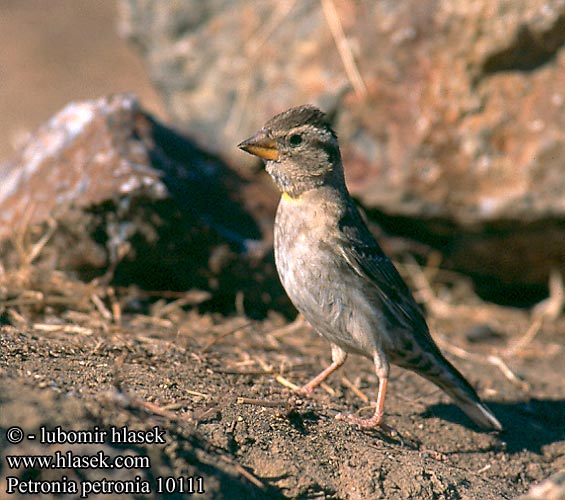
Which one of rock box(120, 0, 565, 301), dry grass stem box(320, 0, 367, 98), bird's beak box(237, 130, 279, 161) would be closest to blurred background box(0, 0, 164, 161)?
rock box(120, 0, 565, 301)

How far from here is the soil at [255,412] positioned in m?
3.34

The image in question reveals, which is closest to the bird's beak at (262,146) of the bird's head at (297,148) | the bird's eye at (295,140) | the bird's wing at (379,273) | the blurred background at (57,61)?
the bird's head at (297,148)

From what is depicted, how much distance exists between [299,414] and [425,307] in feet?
10.5

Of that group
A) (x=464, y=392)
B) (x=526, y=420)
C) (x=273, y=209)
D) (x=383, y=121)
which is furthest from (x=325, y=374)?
(x=383, y=121)

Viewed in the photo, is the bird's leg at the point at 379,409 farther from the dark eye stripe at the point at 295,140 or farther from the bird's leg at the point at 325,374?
the dark eye stripe at the point at 295,140

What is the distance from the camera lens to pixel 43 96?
12422 millimetres

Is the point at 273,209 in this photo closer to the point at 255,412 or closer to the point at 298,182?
the point at 298,182

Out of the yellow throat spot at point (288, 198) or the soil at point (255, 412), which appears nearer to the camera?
the soil at point (255, 412)

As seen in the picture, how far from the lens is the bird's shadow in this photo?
15.9 feet

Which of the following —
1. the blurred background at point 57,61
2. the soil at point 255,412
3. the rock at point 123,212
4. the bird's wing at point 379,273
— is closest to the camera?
the soil at point 255,412

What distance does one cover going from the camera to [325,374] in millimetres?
4879

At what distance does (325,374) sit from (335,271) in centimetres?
78

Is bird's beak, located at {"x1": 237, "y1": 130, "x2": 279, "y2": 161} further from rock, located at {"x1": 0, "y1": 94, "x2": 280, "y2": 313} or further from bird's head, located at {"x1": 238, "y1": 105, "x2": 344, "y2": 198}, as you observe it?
rock, located at {"x1": 0, "y1": 94, "x2": 280, "y2": 313}

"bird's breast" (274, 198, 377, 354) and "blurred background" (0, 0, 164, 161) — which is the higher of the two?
"blurred background" (0, 0, 164, 161)
